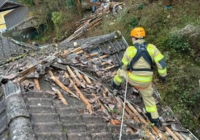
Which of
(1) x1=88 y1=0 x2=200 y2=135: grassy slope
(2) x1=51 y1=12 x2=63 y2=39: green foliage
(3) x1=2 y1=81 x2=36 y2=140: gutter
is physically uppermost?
(3) x1=2 y1=81 x2=36 y2=140: gutter

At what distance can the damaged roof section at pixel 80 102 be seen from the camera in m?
3.21

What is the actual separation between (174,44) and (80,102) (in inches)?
250

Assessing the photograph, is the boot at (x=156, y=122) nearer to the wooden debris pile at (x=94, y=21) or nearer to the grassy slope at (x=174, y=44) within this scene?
the grassy slope at (x=174, y=44)

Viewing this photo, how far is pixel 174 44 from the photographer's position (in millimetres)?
9156

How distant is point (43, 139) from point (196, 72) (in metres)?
6.17

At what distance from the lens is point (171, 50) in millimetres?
9250

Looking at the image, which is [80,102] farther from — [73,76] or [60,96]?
[73,76]

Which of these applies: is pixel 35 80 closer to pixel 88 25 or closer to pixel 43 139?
pixel 43 139

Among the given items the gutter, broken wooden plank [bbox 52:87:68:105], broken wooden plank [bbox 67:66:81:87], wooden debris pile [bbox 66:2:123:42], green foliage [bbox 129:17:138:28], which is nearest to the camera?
the gutter

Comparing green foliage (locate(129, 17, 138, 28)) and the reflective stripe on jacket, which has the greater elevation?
the reflective stripe on jacket

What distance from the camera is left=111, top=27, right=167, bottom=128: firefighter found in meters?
4.24

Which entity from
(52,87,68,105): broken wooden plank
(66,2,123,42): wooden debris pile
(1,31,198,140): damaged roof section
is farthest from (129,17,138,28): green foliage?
(52,87,68,105): broken wooden plank

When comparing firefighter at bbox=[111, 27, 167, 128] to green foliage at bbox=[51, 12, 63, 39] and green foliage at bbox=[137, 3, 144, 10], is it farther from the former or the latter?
green foliage at bbox=[51, 12, 63, 39]

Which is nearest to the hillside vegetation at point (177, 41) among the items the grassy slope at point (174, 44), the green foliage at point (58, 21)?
the grassy slope at point (174, 44)
